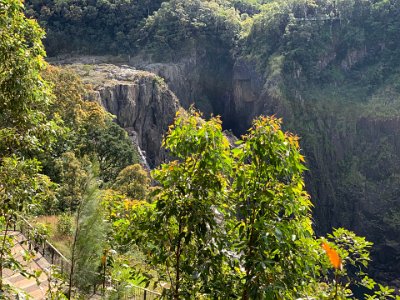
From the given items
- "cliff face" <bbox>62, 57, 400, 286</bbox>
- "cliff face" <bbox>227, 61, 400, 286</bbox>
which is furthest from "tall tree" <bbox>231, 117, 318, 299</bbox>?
"cliff face" <bbox>227, 61, 400, 286</bbox>

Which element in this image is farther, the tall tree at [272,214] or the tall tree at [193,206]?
the tall tree at [193,206]

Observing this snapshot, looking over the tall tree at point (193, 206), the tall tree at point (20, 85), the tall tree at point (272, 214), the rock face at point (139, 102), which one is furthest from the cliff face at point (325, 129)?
the tall tree at point (272, 214)

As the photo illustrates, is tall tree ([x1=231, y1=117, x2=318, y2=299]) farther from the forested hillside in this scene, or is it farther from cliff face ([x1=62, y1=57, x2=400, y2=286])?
cliff face ([x1=62, y1=57, x2=400, y2=286])

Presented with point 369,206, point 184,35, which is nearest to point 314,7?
point 184,35

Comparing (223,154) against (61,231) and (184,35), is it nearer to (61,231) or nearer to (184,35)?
(61,231)

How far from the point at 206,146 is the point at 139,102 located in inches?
1132

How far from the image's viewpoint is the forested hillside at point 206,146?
12.0ft

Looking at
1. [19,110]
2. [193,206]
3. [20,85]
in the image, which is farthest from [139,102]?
[193,206]

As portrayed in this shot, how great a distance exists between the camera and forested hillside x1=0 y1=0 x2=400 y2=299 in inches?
144

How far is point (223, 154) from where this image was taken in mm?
3789

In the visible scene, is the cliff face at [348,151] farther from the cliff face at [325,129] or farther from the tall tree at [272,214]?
the tall tree at [272,214]

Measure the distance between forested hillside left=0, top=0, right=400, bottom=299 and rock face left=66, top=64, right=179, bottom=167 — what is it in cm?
11

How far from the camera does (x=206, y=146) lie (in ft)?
12.3

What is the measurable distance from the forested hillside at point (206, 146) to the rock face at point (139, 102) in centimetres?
11
